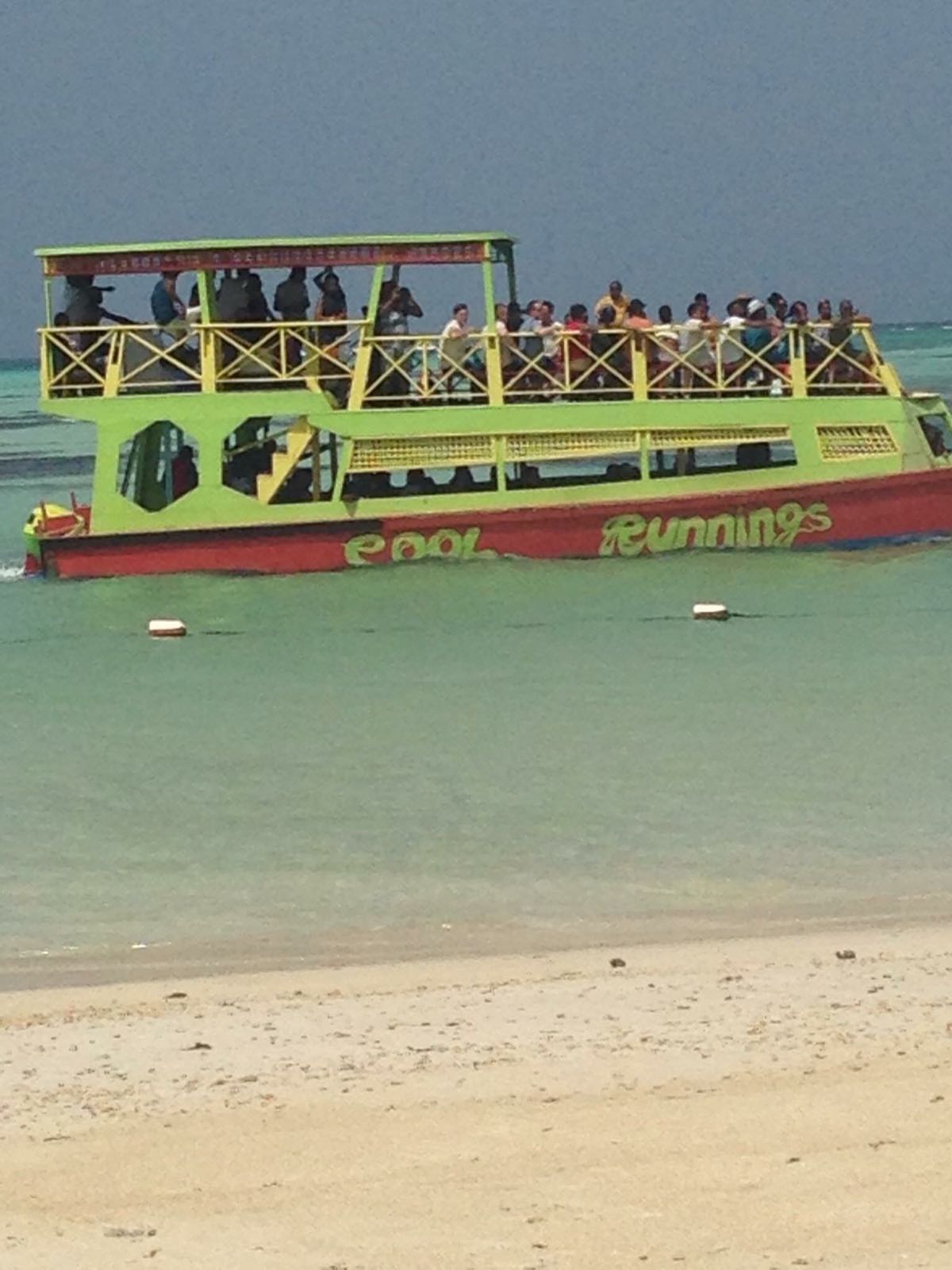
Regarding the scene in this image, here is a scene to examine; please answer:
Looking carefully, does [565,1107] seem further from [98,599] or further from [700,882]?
[98,599]

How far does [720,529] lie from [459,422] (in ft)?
8.23

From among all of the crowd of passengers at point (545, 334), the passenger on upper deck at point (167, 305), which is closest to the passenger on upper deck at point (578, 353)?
the crowd of passengers at point (545, 334)

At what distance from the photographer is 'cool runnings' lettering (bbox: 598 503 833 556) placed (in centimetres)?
2159

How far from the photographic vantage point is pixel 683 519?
70.9 ft

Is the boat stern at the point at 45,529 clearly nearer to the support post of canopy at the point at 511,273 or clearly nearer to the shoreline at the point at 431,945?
the support post of canopy at the point at 511,273

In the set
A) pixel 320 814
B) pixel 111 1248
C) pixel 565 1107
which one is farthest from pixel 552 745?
pixel 111 1248

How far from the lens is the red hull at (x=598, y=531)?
2152 centimetres

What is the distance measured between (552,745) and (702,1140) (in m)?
7.90

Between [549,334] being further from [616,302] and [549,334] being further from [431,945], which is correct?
[431,945]

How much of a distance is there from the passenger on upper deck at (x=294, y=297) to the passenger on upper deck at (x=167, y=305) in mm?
913

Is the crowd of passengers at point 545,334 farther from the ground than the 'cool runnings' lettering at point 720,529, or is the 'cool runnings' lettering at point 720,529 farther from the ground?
the crowd of passengers at point 545,334

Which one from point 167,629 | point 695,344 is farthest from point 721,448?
point 167,629

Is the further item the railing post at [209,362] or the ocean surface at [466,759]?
the railing post at [209,362]

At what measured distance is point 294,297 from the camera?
70.6 feet
